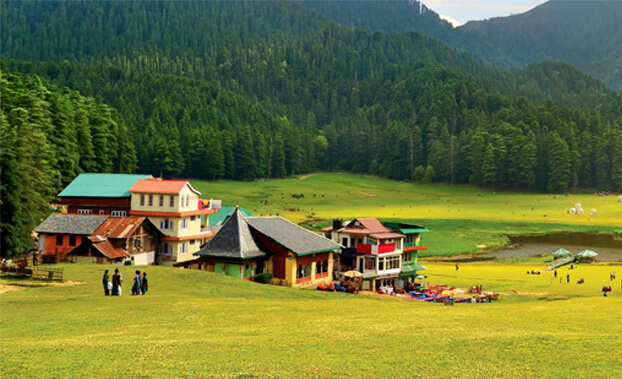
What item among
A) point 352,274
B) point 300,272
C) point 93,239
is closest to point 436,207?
point 352,274

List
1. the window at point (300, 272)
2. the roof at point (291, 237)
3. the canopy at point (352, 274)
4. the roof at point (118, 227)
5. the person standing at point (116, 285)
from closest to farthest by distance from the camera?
the person standing at point (116, 285) < the roof at point (291, 237) < the window at point (300, 272) < the canopy at point (352, 274) < the roof at point (118, 227)

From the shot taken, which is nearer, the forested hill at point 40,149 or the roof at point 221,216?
the forested hill at point 40,149

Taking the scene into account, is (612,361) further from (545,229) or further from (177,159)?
(177,159)

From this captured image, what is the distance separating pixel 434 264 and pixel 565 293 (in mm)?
26194

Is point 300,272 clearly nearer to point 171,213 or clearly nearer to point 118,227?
point 171,213

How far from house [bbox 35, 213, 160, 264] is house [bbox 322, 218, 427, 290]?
17873 millimetres

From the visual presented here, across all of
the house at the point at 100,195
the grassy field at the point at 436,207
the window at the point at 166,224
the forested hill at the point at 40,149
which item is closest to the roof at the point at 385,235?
the window at the point at 166,224

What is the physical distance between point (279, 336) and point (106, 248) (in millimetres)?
33095

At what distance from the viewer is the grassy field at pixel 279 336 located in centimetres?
2034

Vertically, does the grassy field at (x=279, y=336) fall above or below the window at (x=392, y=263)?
below

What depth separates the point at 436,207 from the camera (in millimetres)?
139000

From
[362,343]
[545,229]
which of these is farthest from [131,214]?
[545,229]

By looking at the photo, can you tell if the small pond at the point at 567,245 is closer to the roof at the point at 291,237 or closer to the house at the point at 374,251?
the house at the point at 374,251

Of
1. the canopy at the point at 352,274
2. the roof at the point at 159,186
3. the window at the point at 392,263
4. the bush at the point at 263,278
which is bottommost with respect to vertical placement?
the bush at the point at 263,278
